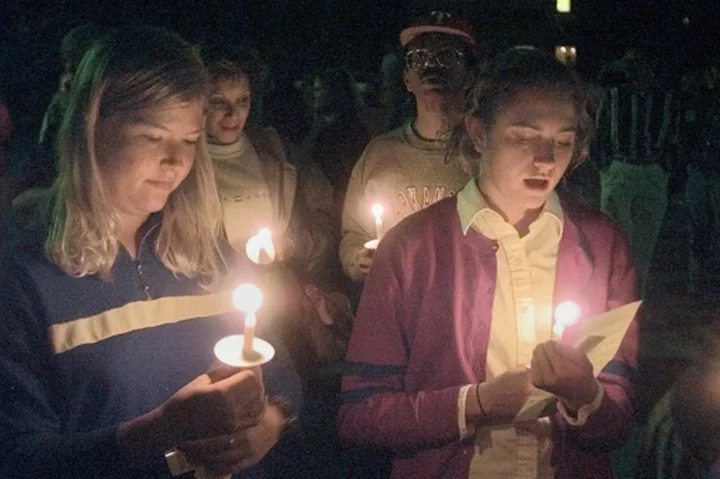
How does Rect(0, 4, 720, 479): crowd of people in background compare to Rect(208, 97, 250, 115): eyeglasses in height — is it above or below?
below

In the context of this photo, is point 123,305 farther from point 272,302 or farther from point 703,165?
point 703,165

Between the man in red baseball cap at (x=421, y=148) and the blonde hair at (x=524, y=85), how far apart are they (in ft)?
3.89

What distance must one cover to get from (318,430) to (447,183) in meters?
1.75

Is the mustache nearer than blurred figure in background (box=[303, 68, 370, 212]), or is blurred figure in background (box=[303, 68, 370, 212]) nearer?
the mustache

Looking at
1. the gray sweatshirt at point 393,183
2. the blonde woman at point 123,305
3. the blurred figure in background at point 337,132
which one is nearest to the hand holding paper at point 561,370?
the blonde woman at point 123,305

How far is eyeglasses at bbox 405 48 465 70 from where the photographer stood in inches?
171

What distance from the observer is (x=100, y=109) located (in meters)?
2.47

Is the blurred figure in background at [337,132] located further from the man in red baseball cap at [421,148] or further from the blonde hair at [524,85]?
the blonde hair at [524,85]

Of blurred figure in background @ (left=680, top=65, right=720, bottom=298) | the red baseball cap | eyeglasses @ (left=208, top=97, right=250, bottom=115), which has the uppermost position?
the red baseball cap

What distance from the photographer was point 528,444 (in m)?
2.77

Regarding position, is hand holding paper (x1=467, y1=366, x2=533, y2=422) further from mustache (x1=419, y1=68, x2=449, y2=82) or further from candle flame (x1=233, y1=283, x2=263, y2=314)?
mustache (x1=419, y1=68, x2=449, y2=82)

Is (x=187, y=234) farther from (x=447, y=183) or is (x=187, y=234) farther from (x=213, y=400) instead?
(x=447, y=183)

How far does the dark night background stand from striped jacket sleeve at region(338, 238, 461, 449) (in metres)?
16.1

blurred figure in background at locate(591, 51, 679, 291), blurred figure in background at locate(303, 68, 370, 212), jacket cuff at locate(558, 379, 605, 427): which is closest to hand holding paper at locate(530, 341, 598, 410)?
jacket cuff at locate(558, 379, 605, 427)
